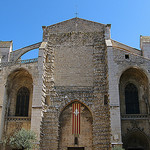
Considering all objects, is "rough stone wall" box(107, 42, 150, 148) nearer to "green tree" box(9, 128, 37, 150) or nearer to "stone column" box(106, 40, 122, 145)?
"stone column" box(106, 40, 122, 145)

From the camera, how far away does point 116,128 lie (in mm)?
15234

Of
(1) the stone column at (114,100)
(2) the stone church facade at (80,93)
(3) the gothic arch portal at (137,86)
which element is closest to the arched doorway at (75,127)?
(2) the stone church facade at (80,93)

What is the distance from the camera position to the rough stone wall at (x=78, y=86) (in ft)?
53.6

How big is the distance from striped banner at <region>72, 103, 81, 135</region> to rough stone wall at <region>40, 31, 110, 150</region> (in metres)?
0.62

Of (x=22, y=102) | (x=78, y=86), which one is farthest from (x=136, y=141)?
(x=22, y=102)

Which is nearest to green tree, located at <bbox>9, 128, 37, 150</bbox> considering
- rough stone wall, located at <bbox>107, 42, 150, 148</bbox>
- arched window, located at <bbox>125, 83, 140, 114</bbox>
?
rough stone wall, located at <bbox>107, 42, 150, 148</bbox>

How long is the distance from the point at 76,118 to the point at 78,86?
2.55 metres

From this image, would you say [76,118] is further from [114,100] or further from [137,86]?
[137,86]

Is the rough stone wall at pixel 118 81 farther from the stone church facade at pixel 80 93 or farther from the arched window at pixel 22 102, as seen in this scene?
the arched window at pixel 22 102

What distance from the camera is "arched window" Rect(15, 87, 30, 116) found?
60.7 ft

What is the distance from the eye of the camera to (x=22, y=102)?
18.8 m

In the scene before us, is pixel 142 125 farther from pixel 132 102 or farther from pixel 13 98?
pixel 13 98

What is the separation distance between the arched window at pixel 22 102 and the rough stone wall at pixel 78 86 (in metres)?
2.15

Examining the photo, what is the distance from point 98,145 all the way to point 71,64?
680 cm
